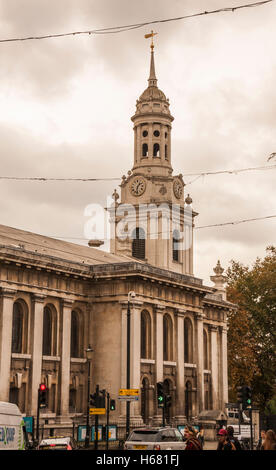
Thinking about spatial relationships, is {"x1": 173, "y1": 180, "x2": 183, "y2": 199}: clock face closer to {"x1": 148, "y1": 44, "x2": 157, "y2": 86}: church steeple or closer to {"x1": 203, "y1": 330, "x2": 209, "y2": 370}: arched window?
{"x1": 148, "y1": 44, "x2": 157, "y2": 86}: church steeple

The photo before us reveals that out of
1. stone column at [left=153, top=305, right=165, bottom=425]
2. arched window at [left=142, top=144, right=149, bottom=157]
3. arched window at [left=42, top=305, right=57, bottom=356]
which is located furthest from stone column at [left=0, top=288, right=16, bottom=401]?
arched window at [left=142, top=144, right=149, bottom=157]

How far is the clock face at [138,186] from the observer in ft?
266

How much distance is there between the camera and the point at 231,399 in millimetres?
76938

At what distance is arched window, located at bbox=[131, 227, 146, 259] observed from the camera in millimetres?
80062

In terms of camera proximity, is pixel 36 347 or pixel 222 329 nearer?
pixel 36 347

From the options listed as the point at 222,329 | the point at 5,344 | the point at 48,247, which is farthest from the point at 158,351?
the point at 222,329

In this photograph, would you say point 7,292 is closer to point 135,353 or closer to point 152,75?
point 135,353

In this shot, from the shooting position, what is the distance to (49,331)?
48750 millimetres

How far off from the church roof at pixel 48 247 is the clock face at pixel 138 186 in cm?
1872

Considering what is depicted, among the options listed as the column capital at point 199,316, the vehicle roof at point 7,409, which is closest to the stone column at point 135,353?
the column capital at point 199,316

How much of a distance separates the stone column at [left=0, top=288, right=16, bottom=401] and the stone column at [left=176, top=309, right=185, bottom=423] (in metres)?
14.5

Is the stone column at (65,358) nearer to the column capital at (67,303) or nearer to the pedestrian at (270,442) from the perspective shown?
the column capital at (67,303)

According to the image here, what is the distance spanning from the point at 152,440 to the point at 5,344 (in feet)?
59.2

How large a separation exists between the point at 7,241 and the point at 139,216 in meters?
33.8
